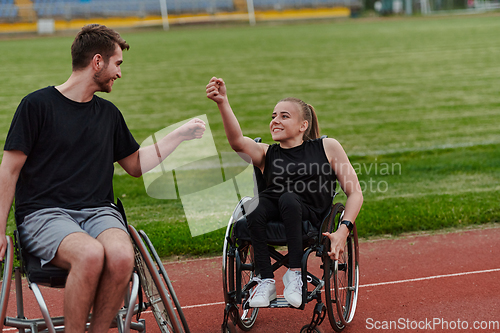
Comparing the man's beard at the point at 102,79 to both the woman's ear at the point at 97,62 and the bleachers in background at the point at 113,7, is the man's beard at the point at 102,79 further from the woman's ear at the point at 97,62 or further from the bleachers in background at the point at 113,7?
the bleachers in background at the point at 113,7

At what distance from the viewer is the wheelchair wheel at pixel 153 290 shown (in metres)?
2.55

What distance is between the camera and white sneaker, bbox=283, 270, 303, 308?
2.79 meters

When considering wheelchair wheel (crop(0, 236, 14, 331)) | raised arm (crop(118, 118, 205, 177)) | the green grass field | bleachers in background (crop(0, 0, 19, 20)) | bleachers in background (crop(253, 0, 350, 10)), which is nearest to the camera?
wheelchair wheel (crop(0, 236, 14, 331))

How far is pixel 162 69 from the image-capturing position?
744 inches

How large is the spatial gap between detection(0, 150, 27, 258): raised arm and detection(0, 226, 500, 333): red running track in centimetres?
117

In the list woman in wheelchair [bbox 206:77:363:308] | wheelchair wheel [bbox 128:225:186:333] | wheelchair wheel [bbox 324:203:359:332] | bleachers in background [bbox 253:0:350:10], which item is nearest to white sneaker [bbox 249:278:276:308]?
woman in wheelchair [bbox 206:77:363:308]

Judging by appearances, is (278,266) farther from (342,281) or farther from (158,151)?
(158,151)

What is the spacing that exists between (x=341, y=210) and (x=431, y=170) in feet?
13.9

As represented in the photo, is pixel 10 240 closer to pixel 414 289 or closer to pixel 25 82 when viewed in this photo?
pixel 414 289

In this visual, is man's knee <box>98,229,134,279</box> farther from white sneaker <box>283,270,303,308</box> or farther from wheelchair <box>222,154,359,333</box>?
white sneaker <box>283,270,303,308</box>

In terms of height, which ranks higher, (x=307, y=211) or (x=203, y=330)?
(x=307, y=211)

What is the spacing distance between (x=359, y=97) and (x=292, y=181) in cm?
1110

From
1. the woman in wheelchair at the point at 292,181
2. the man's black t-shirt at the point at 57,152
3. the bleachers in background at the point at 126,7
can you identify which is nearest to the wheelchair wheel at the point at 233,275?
the woman in wheelchair at the point at 292,181

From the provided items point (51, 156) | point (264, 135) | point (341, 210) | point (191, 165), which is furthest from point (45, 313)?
point (264, 135)
